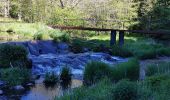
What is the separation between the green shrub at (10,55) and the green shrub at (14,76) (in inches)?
65.5

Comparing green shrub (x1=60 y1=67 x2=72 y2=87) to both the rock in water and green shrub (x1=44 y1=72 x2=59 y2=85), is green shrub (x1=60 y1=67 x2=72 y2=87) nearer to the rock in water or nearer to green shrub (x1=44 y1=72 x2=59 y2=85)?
green shrub (x1=44 y1=72 x2=59 y2=85)

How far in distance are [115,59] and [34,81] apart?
1038 centimetres

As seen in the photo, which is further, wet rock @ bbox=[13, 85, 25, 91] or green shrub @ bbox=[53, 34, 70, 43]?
green shrub @ bbox=[53, 34, 70, 43]

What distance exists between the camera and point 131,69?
53.4 feet

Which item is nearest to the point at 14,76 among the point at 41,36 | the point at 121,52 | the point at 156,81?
the point at 156,81

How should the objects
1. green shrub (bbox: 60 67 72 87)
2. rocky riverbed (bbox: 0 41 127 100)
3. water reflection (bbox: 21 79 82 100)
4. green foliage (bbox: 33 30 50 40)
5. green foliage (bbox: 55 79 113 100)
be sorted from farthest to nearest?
green foliage (bbox: 33 30 50 40) → green shrub (bbox: 60 67 72 87) → rocky riverbed (bbox: 0 41 127 100) → water reflection (bbox: 21 79 82 100) → green foliage (bbox: 55 79 113 100)

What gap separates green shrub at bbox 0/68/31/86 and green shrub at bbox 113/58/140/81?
4204 millimetres

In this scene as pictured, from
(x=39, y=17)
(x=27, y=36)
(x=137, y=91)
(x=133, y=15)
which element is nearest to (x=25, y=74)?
(x=137, y=91)

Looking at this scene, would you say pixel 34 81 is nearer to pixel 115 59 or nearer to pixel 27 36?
pixel 115 59

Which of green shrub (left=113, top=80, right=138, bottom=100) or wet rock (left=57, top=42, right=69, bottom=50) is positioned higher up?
green shrub (left=113, top=80, right=138, bottom=100)

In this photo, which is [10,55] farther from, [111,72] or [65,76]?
[111,72]

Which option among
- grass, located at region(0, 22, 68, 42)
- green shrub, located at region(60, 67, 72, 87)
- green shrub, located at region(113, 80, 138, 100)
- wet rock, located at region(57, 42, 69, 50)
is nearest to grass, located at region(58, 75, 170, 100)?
green shrub, located at region(113, 80, 138, 100)

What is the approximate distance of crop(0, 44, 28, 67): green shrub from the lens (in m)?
19.7


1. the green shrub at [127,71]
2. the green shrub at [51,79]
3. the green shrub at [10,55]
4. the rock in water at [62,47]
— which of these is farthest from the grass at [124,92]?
the rock in water at [62,47]
